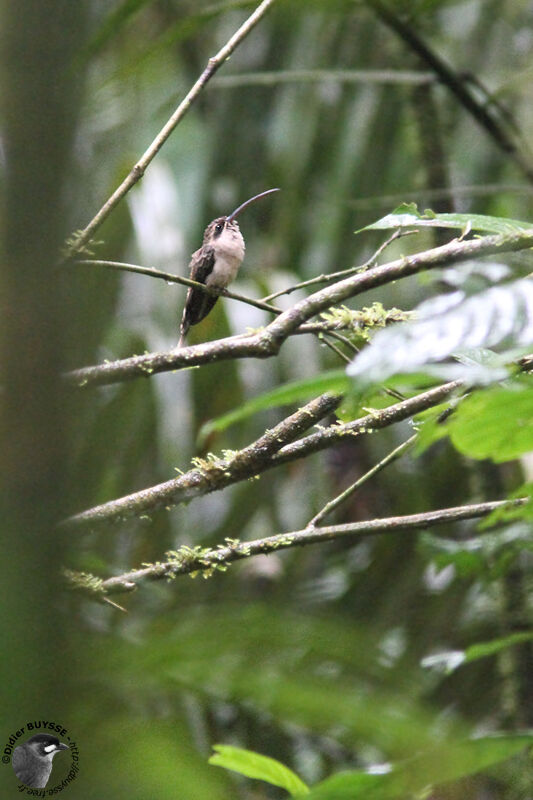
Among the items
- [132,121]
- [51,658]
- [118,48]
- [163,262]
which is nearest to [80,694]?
[51,658]

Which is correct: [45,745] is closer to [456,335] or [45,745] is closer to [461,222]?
[456,335]

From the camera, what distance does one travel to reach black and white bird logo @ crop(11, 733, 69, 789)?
0.26m

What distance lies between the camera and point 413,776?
43 cm

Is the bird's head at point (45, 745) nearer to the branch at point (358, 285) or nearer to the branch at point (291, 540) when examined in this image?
the branch at point (358, 285)

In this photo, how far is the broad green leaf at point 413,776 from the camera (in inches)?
16.8

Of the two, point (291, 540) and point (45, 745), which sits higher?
point (291, 540)

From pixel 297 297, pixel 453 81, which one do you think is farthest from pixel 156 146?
pixel 453 81

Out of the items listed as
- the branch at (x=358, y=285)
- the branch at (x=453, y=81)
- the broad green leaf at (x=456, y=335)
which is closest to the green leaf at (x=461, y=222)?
the branch at (x=358, y=285)

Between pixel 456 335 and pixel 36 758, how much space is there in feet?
0.82

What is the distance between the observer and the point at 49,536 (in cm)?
21

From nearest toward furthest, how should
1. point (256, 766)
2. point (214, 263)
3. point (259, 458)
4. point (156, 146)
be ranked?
point (256, 766), point (156, 146), point (259, 458), point (214, 263)

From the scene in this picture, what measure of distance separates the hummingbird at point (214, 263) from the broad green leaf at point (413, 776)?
0.79 meters

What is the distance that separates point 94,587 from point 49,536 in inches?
25.8

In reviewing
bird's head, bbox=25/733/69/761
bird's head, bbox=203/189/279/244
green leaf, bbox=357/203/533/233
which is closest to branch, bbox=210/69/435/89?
bird's head, bbox=203/189/279/244
